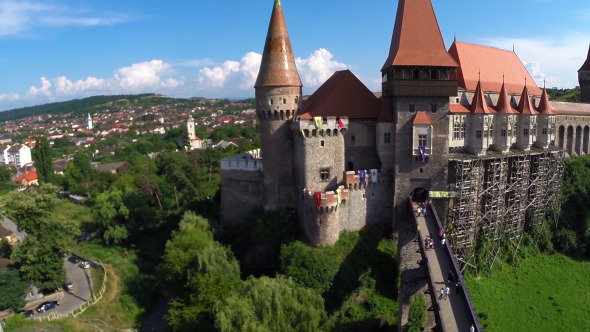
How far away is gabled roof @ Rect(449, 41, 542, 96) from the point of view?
35.3 m

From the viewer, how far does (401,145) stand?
97.1 ft

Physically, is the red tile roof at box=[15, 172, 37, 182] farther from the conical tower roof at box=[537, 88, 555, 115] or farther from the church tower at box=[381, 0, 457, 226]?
the conical tower roof at box=[537, 88, 555, 115]

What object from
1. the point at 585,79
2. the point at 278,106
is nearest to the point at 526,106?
the point at 278,106

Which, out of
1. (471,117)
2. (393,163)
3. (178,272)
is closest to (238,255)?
(178,272)

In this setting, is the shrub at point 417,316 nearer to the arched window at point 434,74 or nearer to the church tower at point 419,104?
the church tower at point 419,104

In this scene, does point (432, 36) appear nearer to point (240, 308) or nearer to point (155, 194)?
point (240, 308)

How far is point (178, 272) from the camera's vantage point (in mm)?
30562

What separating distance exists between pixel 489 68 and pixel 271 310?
96.6 ft

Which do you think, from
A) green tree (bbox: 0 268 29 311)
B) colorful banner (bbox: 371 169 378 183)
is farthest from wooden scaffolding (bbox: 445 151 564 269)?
green tree (bbox: 0 268 29 311)

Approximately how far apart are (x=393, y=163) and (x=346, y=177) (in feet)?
12.2

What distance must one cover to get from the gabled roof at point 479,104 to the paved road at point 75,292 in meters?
33.7

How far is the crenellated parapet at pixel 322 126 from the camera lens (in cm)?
2941

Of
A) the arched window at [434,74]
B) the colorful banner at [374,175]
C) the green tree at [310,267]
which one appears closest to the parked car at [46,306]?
the green tree at [310,267]

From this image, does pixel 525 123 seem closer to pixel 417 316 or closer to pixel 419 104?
pixel 419 104
